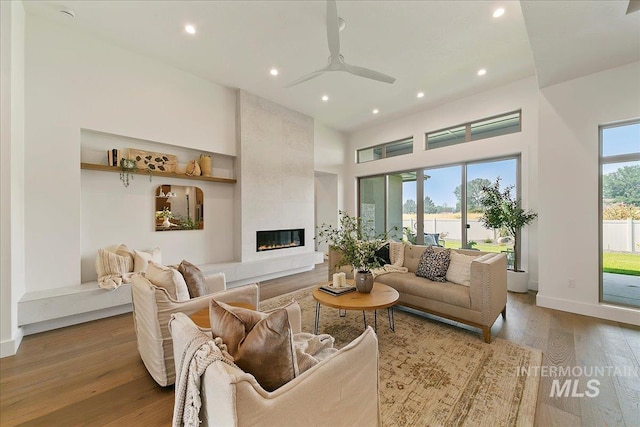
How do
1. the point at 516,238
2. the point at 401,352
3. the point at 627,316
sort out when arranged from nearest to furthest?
the point at 401,352, the point at 627,316, the point at 516,238

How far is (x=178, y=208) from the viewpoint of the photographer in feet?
14.8

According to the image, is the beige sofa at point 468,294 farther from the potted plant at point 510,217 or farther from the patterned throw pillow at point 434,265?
the potted plant at point 510,217

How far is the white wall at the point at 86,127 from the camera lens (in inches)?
123

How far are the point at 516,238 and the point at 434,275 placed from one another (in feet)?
7.66

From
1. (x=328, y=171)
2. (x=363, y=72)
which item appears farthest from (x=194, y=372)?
(x=328, y=171)

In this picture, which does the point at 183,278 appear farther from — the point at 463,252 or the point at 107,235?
the point at 463,252

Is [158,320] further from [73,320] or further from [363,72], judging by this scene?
[363,72]

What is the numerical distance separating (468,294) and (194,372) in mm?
2809

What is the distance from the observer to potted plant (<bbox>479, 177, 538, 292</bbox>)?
4.21 metres

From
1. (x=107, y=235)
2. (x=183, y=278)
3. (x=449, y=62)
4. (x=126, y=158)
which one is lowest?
(x=183, y=278)

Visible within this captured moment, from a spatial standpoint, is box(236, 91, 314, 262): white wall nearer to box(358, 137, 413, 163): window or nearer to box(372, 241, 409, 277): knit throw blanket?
box(358, 137, 413, 163): window

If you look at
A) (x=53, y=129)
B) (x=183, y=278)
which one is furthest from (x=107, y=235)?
(x=183, y=278)

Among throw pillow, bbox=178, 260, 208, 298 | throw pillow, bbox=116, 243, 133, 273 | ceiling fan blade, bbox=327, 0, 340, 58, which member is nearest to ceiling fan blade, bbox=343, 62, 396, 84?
ceiling fan blade, bbox=327, 0, 340, 58

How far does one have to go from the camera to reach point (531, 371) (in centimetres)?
215
